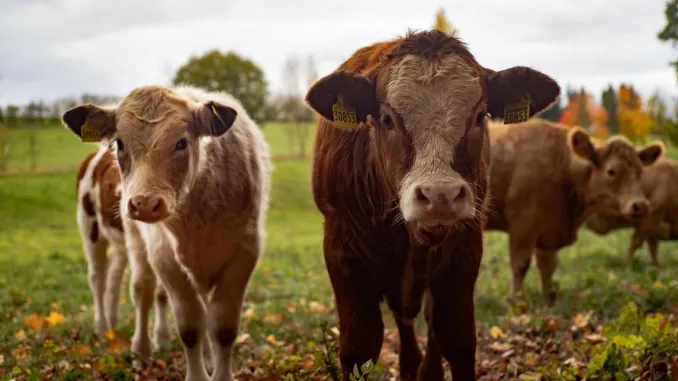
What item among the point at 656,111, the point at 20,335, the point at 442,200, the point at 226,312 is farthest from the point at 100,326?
the point at 656,111

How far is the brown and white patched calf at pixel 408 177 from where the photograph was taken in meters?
3.21

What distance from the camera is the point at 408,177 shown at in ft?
10.4

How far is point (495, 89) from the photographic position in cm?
360

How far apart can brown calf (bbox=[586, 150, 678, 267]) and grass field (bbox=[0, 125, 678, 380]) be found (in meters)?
0.49

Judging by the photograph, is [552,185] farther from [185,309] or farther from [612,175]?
[185,309]

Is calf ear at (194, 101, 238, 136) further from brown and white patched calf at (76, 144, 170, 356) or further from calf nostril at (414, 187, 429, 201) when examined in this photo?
calf nostril at (414, 187, 429, 201)

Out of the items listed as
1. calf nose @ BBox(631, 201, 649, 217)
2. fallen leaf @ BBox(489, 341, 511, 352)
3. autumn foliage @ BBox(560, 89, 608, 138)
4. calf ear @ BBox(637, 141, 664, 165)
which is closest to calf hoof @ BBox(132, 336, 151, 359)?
fallen leaf @ BBox(489, 341, 511, 352)

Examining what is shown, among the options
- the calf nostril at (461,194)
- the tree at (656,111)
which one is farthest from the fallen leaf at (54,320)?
the tree at (656,111)

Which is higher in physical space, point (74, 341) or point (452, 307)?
point (452, 307)

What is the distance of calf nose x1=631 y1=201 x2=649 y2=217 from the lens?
8.98 m

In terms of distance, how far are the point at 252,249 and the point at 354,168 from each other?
4.92 feet

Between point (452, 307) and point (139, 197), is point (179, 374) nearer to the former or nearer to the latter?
point (139, 197)

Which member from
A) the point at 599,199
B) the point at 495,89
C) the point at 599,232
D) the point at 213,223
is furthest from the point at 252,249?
the point at 599,232

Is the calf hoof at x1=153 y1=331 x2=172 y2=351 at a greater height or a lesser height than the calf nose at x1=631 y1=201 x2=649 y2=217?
lesser
